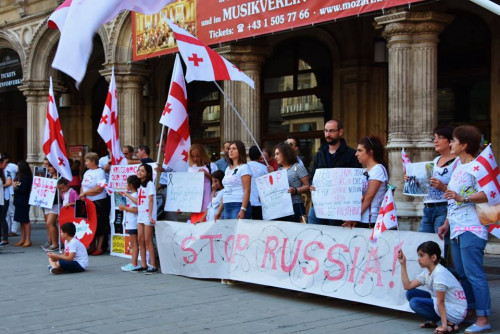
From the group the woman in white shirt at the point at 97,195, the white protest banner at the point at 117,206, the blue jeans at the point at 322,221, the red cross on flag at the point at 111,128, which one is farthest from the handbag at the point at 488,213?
the woman in white shirt at the point at 97,195

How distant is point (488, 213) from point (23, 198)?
10160 millimetres

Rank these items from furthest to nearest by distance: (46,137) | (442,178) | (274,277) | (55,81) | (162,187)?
(55,81), (46,137), (162,187), (274,277), (442,178)

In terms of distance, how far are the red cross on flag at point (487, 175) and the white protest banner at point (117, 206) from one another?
623 centimetres

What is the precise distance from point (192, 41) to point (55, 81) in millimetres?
11633

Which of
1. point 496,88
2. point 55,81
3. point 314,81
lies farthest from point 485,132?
point 55,81

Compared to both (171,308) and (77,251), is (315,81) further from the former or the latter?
(171,308)

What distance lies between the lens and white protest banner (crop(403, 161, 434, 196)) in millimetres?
7070

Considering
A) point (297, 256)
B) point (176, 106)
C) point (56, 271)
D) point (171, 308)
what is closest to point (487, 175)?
point (297, 256)

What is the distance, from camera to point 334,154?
784 centimetres

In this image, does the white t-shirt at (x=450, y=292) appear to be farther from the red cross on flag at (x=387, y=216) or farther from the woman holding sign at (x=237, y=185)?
the woman holding sign at (x=237, y=185)

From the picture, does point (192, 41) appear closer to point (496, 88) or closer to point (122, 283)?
point (122, 283)

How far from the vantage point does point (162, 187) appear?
11172mm

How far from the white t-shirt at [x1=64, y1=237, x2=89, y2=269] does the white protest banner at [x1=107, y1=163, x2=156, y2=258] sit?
1.44m

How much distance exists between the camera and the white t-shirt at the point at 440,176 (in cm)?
677
